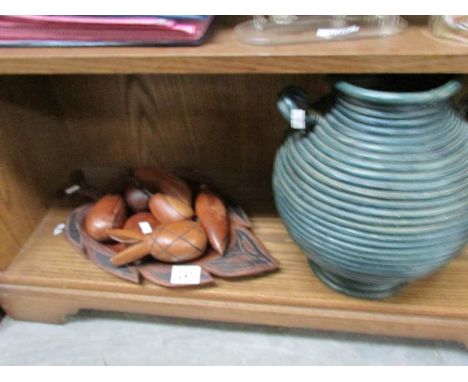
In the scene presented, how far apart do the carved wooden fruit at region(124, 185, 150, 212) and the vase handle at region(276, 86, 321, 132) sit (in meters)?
0.36

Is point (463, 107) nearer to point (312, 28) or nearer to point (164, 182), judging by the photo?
point (312, 28)

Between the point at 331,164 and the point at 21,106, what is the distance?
55 centimetres

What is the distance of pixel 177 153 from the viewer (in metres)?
0.85

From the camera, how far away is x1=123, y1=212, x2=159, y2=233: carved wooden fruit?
71 cm

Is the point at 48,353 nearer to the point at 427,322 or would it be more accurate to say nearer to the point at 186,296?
the point at 186,296

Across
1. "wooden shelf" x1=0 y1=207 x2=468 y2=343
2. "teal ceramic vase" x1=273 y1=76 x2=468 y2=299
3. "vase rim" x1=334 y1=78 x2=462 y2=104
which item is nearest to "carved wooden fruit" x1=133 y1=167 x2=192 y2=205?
"wooden shelf" x1=0 y1=207 x2=468 y2=343

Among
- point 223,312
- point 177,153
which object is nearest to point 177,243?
point 223,312

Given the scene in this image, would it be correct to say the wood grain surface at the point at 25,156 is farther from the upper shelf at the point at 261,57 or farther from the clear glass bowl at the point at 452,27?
the clear glass bowl at the point at 452,27

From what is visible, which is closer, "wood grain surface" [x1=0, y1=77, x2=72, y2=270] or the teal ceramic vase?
the teal ceramic vase

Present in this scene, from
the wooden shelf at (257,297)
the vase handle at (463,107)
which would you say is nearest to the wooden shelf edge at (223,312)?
the wooden shelf at (257,297)

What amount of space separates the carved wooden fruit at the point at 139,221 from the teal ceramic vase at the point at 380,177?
0.28 metres

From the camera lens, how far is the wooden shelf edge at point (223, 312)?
0.63 m

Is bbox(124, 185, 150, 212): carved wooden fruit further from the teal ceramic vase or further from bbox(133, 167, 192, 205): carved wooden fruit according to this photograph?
the teal ceramic vase

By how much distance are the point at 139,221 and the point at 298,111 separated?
370 mm
